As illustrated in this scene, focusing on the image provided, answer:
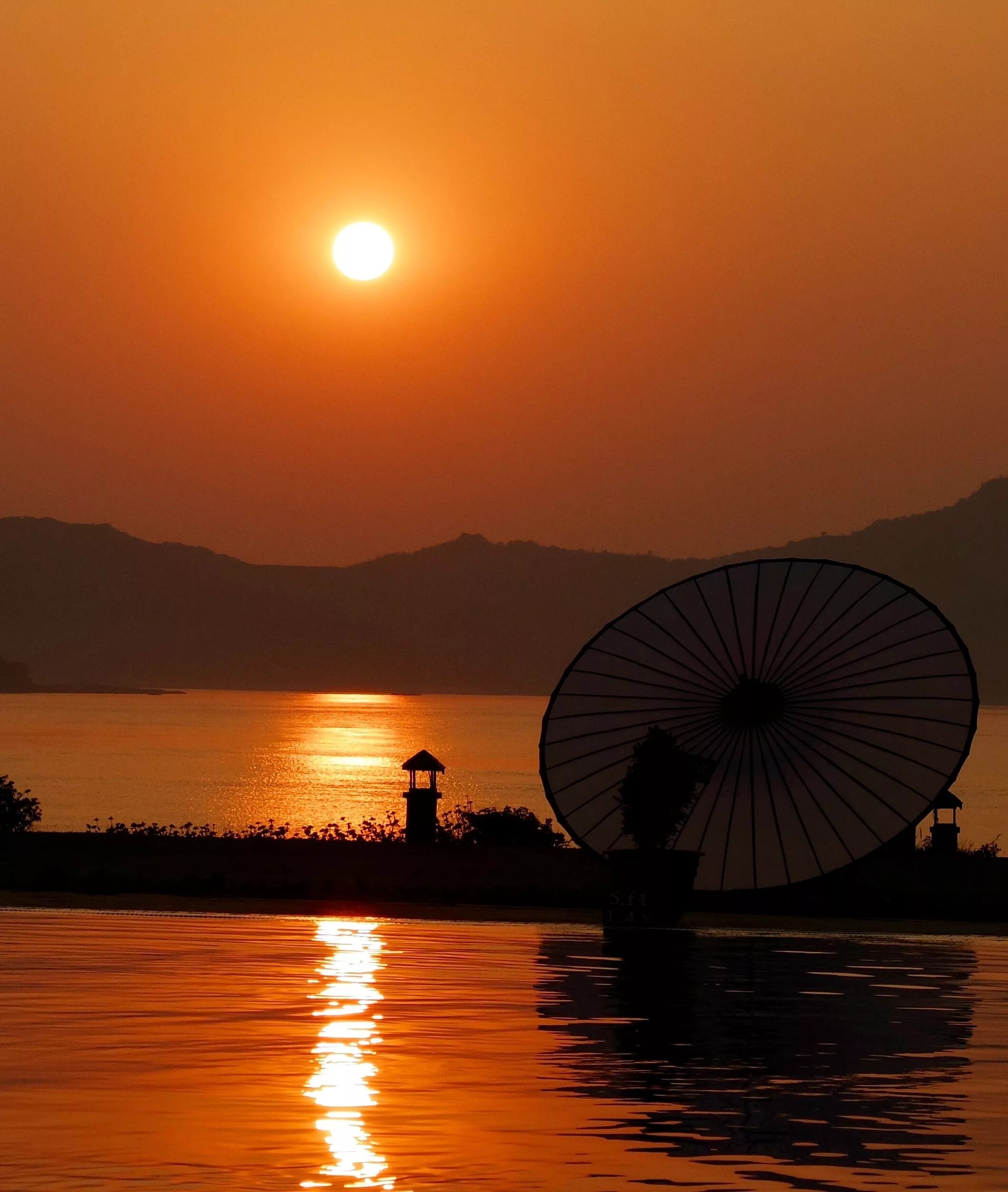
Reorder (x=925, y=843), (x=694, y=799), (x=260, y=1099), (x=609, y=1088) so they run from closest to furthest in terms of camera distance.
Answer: (x=260, y=1099)
(x=609, y=1088)
(x=694, y=799)
(x=925, y=843)

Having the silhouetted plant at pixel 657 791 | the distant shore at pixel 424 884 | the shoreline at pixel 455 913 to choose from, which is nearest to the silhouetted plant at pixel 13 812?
the distant shore at pixel 424 884

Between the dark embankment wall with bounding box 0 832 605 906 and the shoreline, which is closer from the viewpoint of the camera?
the shoreline

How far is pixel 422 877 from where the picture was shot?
3878 centimetres

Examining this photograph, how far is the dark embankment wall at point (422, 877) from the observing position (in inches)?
1358

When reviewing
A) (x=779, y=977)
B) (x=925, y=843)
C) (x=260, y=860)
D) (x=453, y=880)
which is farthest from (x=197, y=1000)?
(x=925, y=843)

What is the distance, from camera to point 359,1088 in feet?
51.3

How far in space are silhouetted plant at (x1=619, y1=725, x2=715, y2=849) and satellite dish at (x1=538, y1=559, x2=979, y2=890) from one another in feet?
3.11

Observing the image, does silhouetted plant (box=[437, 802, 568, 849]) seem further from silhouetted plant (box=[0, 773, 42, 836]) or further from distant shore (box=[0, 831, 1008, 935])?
silhouetted plant (box=[0, 773, 42, 836])

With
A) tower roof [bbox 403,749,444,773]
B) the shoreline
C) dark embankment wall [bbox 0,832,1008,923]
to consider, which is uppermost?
tower roof [bbox 403,749,444,773]

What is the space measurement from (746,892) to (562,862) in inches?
283

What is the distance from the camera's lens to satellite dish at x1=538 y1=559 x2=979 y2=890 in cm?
3409

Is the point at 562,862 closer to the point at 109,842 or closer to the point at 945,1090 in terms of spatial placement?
the point at 109,842

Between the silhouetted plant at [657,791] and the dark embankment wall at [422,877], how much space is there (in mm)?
2251

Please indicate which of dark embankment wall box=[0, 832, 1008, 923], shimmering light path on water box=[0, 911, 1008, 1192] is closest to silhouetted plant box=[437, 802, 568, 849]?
dark embankment wall box=[0, 832, 1008, 923]
